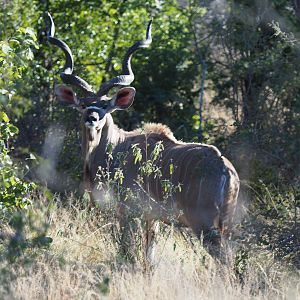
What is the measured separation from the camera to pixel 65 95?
7090 millimetres

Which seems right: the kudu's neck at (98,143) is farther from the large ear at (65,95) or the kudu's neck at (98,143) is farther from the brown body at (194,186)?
the large ear at (65,95)

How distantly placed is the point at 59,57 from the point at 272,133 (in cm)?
346

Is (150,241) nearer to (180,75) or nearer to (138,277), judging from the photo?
(138,277)

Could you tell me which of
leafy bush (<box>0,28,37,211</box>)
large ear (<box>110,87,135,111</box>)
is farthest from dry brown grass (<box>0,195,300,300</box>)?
large ear (<box>110,87,135,111</box>)

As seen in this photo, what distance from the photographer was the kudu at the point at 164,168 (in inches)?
232

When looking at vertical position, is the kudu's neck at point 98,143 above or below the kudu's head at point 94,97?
below

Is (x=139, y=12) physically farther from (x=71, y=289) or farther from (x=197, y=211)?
(x=71, y=289)

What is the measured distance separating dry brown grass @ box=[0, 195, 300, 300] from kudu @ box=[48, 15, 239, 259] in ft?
1.02

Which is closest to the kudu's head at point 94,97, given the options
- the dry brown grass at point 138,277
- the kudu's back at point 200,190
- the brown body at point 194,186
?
the brown body at point 194,186

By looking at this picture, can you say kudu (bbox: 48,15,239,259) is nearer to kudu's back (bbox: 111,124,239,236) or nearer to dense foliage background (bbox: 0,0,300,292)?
kudu's back (bbox: 111,124,239,236)

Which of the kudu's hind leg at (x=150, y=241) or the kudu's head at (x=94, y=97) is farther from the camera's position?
the kudu's head at (x=94, y=97)

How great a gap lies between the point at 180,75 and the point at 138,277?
473 cm

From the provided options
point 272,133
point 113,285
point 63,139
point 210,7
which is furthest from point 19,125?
point 113,285

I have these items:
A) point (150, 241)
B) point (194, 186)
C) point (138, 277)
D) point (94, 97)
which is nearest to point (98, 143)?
point (94, 97)
